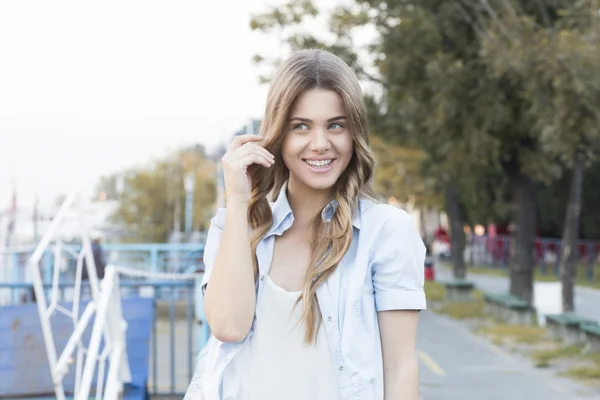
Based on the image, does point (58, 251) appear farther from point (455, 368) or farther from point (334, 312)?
point (455, 368)

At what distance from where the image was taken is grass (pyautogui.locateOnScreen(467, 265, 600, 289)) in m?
33.5

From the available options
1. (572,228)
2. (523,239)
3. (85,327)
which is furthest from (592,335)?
(85,327)

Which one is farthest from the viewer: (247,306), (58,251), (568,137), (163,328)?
(163,328)

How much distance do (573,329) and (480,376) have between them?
2.37 metres

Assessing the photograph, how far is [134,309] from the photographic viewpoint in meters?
6.97

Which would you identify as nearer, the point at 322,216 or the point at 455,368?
the point at 322,216

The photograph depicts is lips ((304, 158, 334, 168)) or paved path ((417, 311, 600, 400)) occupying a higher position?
lips ((304, 158, 334, 168))

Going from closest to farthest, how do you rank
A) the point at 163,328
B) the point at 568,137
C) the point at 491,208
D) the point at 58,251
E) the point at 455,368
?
1. the point at 58,251
2. the point at 455,368
3. the point at 568,137
4. the point at 163,328
5. the point at 491,208

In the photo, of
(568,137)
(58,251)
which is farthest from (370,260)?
(568,137)

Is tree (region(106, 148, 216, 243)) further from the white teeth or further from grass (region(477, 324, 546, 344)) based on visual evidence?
the white teeth

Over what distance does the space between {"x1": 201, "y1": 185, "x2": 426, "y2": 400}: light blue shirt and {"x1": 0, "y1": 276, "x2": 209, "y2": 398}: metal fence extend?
4.91m

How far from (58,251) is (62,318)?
3.56ft

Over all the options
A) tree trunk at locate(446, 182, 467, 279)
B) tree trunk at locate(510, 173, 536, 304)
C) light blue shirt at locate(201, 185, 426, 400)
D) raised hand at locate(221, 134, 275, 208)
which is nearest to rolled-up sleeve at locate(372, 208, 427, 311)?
light blue shirt at locate(201, 185, 426, 400)

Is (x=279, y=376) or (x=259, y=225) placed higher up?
(x=259, y=225)
